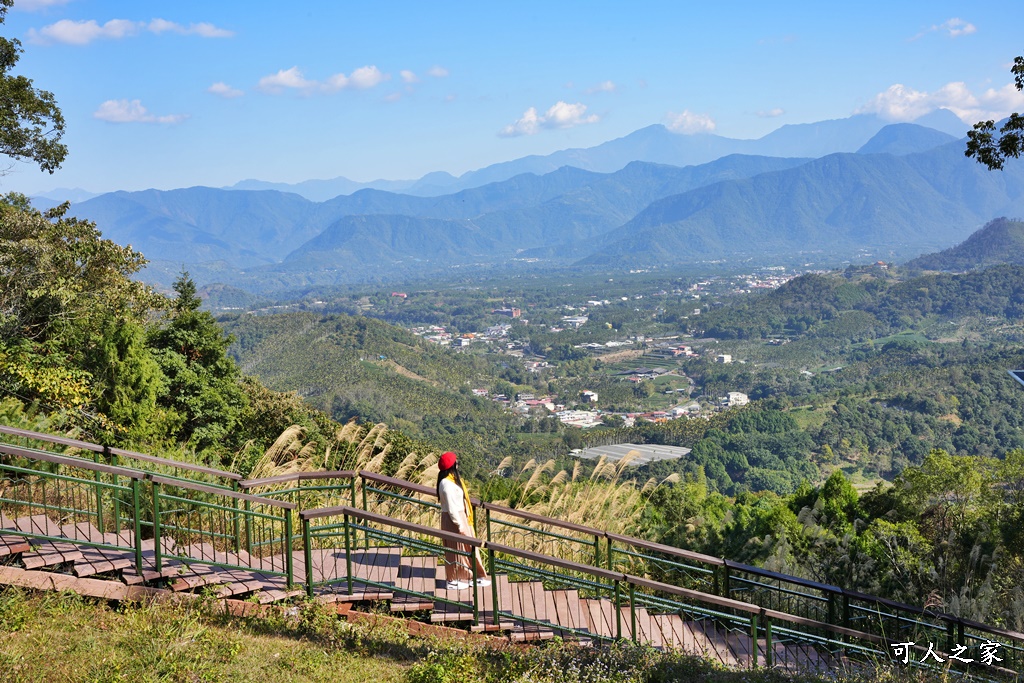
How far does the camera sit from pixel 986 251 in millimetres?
146125

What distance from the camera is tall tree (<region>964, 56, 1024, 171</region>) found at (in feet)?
21.6

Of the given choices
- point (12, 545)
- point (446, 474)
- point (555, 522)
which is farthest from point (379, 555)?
point (12, 545)

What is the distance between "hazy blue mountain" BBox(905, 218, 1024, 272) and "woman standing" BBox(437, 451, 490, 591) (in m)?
155

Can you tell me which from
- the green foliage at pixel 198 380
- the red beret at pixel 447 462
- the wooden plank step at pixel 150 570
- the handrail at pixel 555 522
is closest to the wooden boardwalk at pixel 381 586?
the wooden plank step at pixel 150 570

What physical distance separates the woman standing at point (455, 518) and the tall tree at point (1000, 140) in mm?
4978

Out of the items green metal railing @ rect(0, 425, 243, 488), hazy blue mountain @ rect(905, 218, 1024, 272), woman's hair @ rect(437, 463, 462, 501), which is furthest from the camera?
hazy blue mountain @ rect(905, 218, 1024, 272)

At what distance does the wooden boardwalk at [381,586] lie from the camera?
16.4ft

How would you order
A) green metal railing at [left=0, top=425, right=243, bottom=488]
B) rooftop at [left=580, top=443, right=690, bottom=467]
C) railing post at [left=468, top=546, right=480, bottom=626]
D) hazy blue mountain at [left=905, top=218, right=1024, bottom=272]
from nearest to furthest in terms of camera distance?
railing post at [left=468, top=546, right=480, bottom=626] → green metal railing at [left=0, top=425, right=243, bottom=488] → rooftop at [left=580, top=443, right=690, bottom=467] → hazy blue mountain at [left=905, top=218, right=1024, bottom=272]

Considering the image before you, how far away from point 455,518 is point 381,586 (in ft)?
2.51

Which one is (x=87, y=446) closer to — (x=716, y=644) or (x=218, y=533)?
(x=218, y=533)

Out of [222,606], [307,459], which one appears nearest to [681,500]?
[307,459]

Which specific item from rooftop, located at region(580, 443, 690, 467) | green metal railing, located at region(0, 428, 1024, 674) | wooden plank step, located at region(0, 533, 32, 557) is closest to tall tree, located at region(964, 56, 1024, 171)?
green metal railing, located at region(0, 428, 1024, 674)

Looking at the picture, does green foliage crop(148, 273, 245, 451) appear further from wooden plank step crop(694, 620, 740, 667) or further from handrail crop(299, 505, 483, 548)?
wooden plank step crop(694, 620, 740, 667)

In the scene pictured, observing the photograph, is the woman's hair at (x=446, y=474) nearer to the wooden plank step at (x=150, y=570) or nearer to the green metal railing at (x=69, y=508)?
the wooden plank step at (x=150, y=570)
